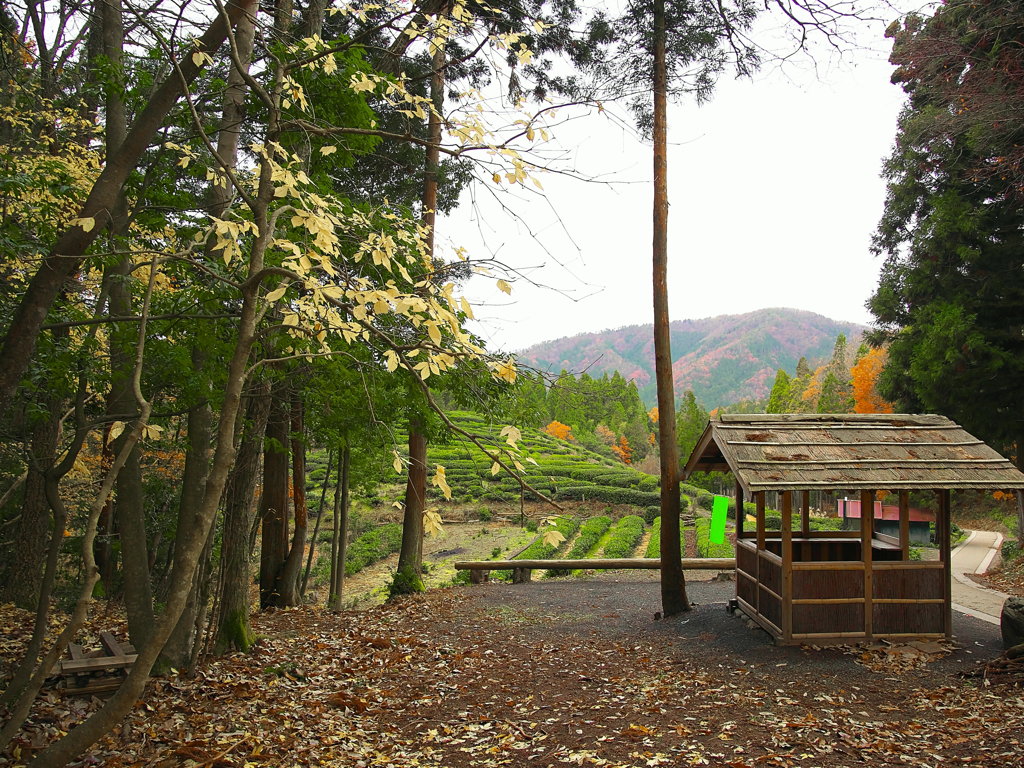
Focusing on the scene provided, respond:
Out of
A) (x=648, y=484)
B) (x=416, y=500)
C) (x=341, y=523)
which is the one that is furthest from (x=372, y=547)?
(x=648, y=484)

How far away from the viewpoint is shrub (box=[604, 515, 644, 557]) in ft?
72.4

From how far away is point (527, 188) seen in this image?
2.92 metres

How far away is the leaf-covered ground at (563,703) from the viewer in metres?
4.60

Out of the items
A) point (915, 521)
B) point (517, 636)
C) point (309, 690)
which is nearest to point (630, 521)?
point (915, 521)

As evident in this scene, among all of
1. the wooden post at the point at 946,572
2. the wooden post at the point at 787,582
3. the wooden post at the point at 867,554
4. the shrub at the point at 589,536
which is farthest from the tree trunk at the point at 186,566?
the shrub at the point at 589,536

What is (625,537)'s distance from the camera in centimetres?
2431

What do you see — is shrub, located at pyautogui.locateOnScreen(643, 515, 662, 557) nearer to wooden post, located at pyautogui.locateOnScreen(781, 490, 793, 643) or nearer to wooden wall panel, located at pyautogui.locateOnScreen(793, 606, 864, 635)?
wooden wall panel, located at pyautogui.locateOnScreen(793, 606, 864, 635)

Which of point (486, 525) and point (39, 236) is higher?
point (39, 236)

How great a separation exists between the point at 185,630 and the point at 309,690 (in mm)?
1194

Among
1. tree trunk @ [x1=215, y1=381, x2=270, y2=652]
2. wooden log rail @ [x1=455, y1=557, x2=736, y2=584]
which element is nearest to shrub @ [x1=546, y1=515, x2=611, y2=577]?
wooden log rail @ [x1=455, y1=557, x2=736, y2=584]

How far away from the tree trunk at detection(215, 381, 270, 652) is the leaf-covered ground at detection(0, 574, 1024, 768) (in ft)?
1.27

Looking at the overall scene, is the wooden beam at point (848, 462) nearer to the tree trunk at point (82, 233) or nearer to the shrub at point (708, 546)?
the tree trunk at point (82, 233)

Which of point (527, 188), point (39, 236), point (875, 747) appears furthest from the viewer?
point (39, 236)

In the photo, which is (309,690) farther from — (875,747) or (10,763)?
(875,747)
